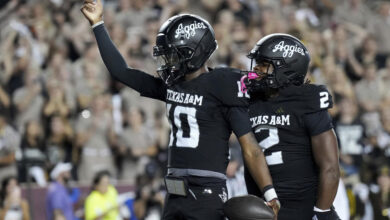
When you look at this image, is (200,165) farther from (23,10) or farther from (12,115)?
(23,10)

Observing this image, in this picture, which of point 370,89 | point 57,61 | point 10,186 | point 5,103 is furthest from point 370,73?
point 10,186

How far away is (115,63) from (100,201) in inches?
170

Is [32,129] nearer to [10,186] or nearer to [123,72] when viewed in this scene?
[10,186]

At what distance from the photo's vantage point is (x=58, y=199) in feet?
30.2

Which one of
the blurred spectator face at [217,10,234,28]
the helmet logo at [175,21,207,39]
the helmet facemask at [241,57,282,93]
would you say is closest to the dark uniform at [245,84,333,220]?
the helmet facemask at [241,57,282,93]

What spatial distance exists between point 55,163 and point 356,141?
405cm

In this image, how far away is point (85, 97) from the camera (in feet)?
34.4

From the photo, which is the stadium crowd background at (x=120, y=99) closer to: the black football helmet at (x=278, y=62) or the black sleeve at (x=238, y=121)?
the black football helmet at (x=278, y=62)

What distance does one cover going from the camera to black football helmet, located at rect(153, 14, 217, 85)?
5117mm

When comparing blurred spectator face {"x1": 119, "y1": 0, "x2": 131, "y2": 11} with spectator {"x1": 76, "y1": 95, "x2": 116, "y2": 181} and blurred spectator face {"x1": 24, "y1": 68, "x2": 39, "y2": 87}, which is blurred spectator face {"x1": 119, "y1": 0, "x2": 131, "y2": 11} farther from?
blurred spectator face {"x1": 24, "y1": 68, "x2": 39, "y2": 87}

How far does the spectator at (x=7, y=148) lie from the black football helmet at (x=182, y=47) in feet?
14.4

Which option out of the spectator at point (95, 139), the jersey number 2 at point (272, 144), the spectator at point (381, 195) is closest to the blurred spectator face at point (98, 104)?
the spectator at point (95, 139)

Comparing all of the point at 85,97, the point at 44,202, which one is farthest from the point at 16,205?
the point at 85,97

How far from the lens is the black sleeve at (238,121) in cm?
500
